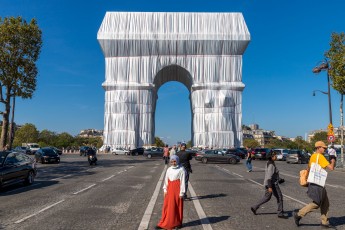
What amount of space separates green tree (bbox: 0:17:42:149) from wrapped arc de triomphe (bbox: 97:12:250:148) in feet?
101

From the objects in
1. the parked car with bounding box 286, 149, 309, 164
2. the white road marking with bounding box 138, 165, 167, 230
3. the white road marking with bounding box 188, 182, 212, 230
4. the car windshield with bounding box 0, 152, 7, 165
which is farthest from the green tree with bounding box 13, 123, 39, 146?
the white road marking with bounding box 188, 182, 212, 230

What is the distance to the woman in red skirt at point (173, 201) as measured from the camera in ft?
23.3

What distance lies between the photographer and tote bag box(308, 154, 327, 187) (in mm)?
7389

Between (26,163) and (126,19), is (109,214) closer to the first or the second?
(26,163)

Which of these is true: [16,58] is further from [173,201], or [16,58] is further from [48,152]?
[173,201]

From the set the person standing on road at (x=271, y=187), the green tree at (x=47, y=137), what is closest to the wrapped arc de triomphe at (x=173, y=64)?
the person standing on road at (x=271, y=187)

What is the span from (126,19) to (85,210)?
5553 cm

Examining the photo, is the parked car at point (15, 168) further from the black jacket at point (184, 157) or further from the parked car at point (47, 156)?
the parked car at point (47, 156)

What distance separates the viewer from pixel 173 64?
2475 inches

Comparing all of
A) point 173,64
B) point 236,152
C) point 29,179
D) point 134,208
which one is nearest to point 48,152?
point 29,179

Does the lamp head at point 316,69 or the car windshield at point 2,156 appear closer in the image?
the car windshield at point 2,156

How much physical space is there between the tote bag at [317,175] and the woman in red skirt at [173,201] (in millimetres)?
2632

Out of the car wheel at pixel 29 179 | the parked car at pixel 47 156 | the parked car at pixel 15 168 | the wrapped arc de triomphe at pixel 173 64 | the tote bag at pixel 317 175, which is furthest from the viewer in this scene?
the wrapped arc de triomphe at pixel 173 64

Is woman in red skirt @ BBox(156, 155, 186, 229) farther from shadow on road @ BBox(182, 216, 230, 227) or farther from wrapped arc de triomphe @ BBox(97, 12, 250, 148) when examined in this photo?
wrapped arc de triomphe @ BBox(97, 12, 250, 148)
